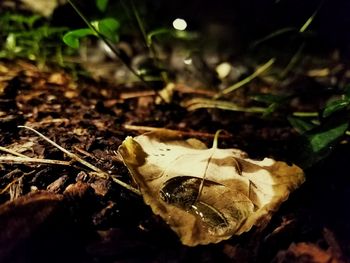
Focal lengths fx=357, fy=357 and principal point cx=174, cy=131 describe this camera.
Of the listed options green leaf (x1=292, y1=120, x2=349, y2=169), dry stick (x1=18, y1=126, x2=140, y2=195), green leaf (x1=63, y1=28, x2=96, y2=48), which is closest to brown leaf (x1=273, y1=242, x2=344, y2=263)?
green leaf (x1=292, y1=120, x2=349, y2=169)

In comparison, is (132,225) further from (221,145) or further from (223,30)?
(223,30)

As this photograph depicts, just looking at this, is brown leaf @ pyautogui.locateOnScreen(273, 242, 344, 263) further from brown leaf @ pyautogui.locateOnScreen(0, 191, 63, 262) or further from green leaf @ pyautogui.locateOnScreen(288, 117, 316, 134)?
brown leaf @ pyautogui.locateOnScreen(0, 191, 63, 262)

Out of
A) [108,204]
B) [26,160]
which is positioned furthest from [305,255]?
[26,160]

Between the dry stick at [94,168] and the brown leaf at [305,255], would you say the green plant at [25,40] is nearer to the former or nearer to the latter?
the dry stick at [94,168]

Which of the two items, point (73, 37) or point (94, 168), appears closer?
point (94, 168)

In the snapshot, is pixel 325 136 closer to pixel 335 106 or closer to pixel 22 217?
pixel 335 106

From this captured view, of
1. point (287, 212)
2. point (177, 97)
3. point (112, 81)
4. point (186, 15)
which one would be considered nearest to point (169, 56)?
point (186, 15)

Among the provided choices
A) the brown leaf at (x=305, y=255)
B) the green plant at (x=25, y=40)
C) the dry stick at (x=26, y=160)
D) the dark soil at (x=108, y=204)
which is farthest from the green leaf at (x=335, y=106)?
the green plant at (x=25, y=40)
